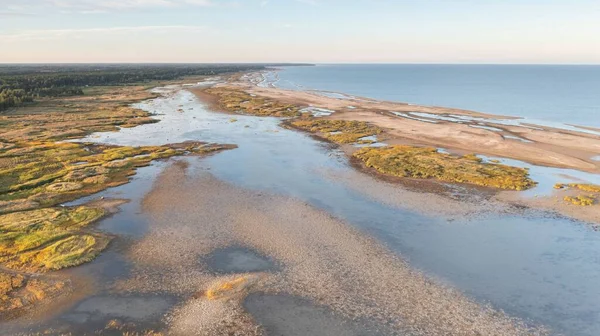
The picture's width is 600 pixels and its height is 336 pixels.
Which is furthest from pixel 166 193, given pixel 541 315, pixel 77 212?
pixel 541 315

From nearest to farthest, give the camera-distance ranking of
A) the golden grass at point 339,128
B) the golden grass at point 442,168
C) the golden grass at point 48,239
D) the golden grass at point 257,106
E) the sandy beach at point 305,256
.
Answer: the sandy beach at point 305,256 → the golden grass at point 48,239 → the golden grass at point 442,168 → the golden grass at point 339,128 → the golden grass at point 257,106

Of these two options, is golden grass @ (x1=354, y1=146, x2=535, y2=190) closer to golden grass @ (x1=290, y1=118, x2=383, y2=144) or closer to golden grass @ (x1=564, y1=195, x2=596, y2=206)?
golden grass @ (x1=564, y1=195, x2=596, y2=206)

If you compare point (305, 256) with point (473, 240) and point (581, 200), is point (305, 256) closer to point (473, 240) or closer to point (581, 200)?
point (473, 240)

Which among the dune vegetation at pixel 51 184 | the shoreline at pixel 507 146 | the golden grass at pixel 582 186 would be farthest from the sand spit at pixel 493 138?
the dune vegetation at pixel 51 184

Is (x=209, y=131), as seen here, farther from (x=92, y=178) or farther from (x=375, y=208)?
(x=375, y=208)

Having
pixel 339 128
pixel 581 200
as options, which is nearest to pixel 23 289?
pixel 581 200

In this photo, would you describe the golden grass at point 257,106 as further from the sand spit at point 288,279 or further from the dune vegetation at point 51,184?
the sand spit at point 288,279
